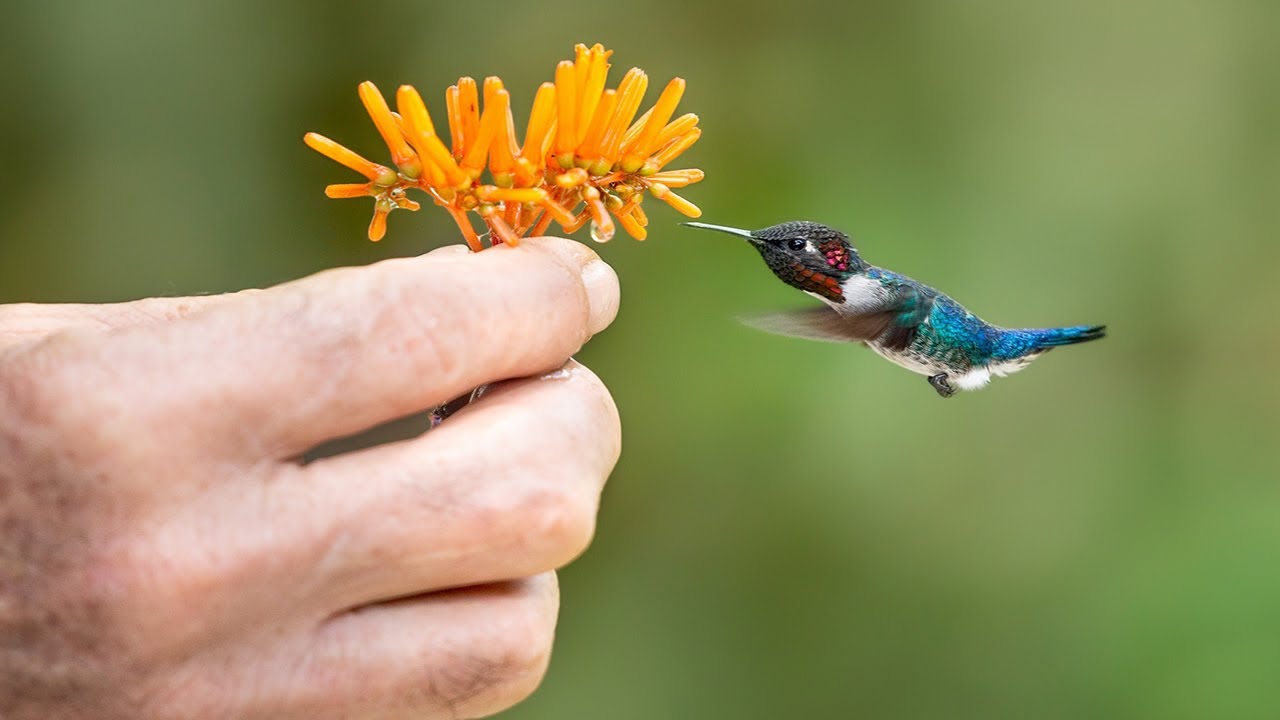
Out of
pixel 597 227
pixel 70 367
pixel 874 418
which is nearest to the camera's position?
pixel 70 367

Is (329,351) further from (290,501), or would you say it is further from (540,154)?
(540,154)

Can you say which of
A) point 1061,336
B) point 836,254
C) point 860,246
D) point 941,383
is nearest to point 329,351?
point 836,254

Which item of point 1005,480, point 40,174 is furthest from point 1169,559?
point 40,174

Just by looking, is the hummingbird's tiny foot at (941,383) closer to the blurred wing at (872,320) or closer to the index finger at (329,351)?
the blurred wing at (872,320)

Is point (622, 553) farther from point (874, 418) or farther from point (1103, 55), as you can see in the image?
point (1103, 55)

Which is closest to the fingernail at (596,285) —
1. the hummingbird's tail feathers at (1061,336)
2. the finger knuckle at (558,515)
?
the finger knuckle at (558,515)

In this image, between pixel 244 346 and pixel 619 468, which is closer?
pixel 244 346
